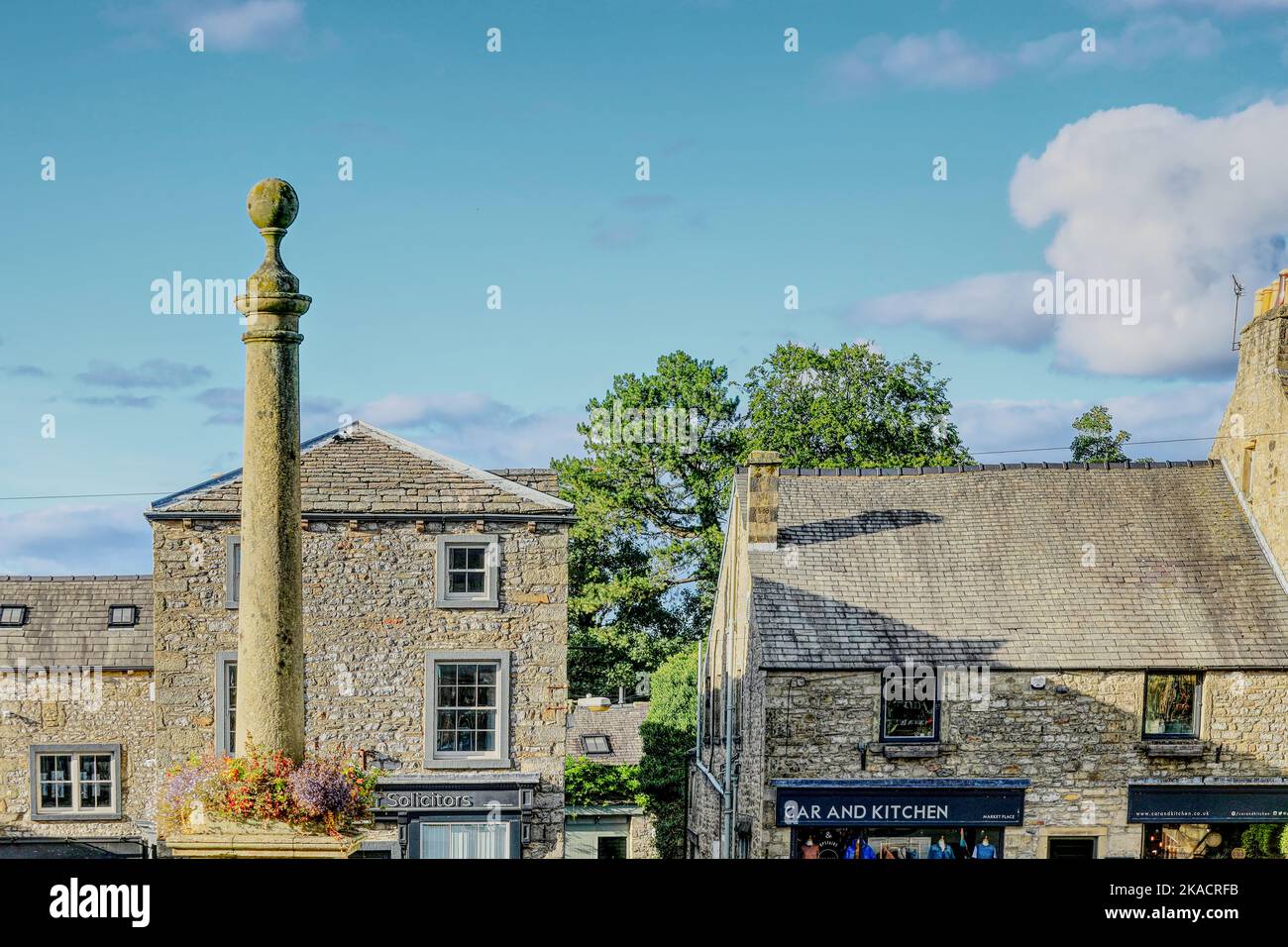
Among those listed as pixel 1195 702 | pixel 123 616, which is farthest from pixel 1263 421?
pixel 123 616

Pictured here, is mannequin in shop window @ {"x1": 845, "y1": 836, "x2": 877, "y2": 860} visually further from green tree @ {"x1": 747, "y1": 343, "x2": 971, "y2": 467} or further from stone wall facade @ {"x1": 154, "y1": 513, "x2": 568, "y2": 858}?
green tree @ {"x1": 747, "y1": 343, "x2": 971, "y2": 467}

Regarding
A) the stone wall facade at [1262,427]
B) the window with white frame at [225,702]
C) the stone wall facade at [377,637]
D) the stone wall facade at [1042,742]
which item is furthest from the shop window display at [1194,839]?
the window with white frame at [225,702]

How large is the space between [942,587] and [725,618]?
18.4 ft

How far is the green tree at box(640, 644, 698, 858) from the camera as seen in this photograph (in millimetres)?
32781

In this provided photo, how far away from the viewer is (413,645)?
2153cm

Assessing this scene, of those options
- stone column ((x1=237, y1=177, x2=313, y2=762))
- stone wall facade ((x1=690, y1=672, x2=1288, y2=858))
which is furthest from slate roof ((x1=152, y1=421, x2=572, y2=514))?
stone column ((x1=237, y1=177, x2=313, y2=762))

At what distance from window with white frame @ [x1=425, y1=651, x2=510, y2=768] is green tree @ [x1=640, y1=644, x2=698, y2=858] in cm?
1182

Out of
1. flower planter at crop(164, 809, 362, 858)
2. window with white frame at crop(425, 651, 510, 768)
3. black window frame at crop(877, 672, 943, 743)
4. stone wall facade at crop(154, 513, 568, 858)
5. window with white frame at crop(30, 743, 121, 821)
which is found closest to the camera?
flower planter at crop(164, 809, 362, 858)

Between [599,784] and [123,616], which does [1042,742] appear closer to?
[599,784]

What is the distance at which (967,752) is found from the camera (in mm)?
22594

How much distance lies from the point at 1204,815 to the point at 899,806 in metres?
5.34

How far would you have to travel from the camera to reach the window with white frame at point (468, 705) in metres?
21.4

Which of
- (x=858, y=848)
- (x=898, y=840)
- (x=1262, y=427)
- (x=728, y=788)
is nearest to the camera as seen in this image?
(x=858, y=848)
